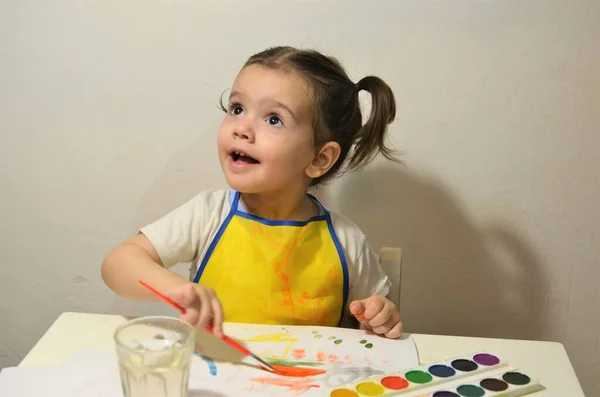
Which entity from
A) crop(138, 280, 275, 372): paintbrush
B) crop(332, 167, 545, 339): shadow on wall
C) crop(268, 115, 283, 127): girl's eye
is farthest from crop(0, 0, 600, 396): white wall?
crop(138, 280, 275, 372): paintbrush

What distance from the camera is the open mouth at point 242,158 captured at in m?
0.89

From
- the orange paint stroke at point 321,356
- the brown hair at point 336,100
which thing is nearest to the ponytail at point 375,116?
the brown hair at point 336,100

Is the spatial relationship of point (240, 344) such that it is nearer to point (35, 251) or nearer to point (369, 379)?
point (369, 379)

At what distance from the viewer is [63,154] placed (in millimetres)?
1172

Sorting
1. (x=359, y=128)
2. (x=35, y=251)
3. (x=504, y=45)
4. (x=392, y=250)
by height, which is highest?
(x=504, y=45)

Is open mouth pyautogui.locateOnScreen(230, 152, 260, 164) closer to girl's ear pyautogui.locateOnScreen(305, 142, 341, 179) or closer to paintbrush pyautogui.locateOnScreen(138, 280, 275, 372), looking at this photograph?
girl's ear pyautogui.locateOnScreen(305, 142, 341, 179)

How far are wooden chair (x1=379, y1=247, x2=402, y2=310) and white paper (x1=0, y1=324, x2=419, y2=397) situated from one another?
18cm

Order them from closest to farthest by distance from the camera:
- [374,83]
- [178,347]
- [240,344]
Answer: [178,347]
[240,344]
[374,83]

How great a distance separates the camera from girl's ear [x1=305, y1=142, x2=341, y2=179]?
949 mm

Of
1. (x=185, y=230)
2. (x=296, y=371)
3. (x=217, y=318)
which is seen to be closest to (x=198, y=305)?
(x=217, y=318)

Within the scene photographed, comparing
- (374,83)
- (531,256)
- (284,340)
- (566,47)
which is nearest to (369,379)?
(284,340)

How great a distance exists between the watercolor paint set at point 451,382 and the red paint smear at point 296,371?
42 mm

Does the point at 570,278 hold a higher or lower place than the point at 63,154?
lower

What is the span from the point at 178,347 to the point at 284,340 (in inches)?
8.0
